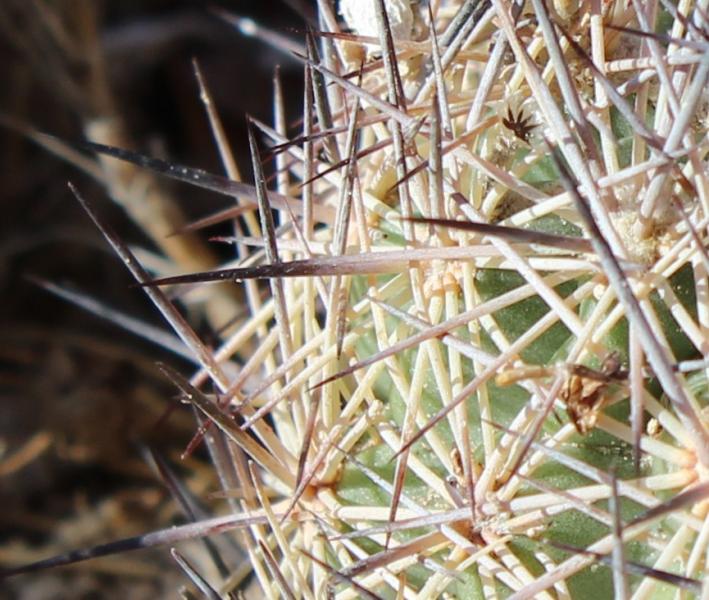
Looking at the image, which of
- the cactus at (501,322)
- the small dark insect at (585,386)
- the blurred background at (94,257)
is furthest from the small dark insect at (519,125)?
the blurred background at (94,257)

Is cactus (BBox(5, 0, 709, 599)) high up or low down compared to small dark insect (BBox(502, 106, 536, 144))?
down

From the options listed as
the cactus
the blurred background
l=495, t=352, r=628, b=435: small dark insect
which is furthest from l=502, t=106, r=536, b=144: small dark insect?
the blurred background

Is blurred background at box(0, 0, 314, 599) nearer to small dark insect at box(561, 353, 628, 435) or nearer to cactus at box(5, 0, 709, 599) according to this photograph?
cactus at box(5, 0, 709, 599)

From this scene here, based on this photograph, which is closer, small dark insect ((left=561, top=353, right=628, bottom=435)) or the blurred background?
small dark insect ((left=561, top=353, right=628, bottom=435))

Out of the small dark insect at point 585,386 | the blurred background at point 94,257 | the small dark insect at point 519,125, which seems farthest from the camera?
the blurred background at point 94,257

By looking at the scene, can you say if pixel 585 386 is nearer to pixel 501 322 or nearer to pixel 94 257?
pixel 501 322

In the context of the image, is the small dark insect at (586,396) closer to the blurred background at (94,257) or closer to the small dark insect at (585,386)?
the small dark insect at (585,386)

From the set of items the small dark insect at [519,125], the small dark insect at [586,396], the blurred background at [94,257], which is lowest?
the blurred background at [94,257]
